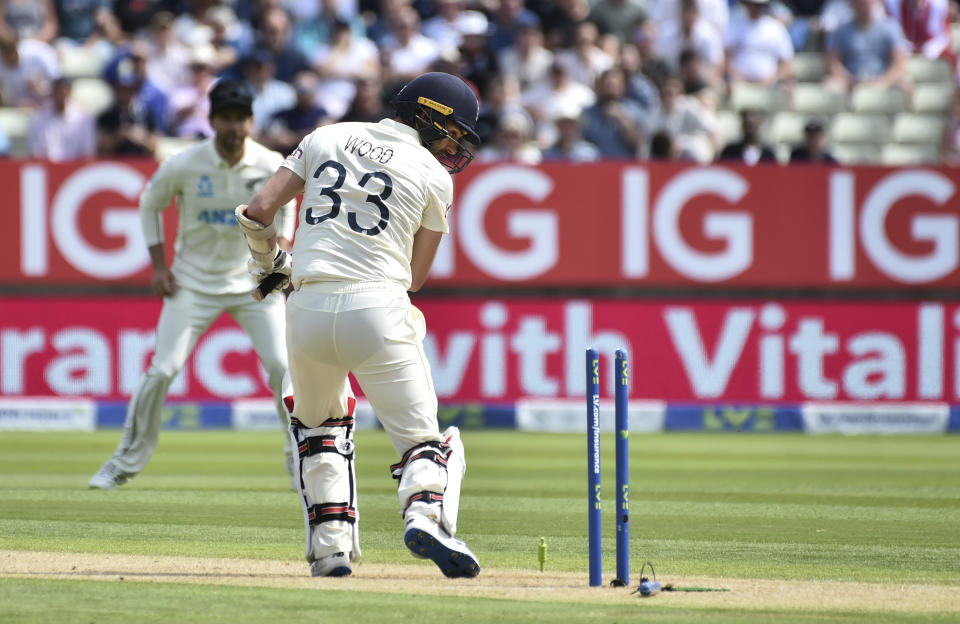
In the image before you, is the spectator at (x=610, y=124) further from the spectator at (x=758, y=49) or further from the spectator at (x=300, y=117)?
the spectator at (x=300, y=117)

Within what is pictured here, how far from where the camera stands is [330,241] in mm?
5777

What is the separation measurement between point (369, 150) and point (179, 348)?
10.6 feet

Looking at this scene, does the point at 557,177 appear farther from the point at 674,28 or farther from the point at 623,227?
the point at 674,28

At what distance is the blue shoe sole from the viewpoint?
562 cm

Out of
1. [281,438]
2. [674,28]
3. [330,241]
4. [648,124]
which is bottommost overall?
[281,438]

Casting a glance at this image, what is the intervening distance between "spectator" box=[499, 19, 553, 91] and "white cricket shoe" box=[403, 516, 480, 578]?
35.8ft

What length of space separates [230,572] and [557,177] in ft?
26.8

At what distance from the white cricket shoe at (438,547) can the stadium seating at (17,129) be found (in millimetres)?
11038

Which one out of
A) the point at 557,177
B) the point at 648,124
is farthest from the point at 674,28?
the point at 557,177

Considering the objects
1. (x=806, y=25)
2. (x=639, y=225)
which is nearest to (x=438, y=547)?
(x=639, y=225)

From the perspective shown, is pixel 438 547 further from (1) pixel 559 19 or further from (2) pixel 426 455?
(1) pixel 559 19

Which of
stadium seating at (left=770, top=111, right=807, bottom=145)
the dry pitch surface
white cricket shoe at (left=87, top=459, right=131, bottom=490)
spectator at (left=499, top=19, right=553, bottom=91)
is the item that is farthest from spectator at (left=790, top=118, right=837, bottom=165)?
the dry pitch surface

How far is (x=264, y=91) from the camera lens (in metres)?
15.9

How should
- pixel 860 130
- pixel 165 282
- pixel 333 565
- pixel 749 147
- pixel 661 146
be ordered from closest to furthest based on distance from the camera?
pixel 333 565 → pixel 165 282 → pixel 661 146 → pixel 749 147 → pixel 860 130
